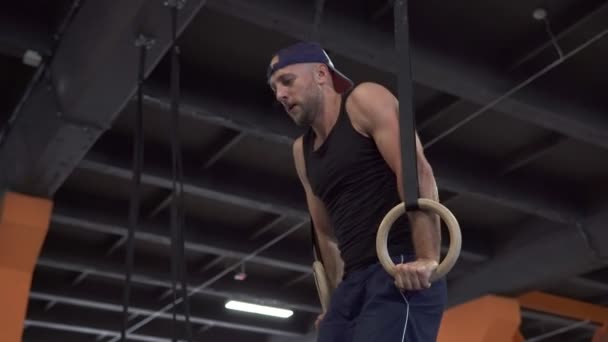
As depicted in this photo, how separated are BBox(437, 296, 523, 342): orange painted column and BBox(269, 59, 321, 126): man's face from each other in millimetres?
5612

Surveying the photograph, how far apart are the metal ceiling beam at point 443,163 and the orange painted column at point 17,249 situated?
0.46 meters

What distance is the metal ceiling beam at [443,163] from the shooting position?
4746 mm

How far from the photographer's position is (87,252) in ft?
23.0

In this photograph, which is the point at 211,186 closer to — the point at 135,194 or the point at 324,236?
the point at 135,194

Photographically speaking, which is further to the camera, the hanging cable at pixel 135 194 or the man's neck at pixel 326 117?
the hanging cable at pixel 135 194

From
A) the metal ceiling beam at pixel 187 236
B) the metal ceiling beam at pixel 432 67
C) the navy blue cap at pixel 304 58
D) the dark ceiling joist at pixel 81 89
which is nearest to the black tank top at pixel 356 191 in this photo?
the navy blue cap at pixel 304 58

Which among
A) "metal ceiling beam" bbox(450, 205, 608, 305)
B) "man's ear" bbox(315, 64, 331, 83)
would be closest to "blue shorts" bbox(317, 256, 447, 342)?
"man's ear" bbox(315, 64, 331, 83)

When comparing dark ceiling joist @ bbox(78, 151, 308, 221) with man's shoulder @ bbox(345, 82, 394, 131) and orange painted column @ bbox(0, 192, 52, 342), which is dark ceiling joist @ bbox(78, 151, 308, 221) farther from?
man's shoulder @ bbox(345, 82, 394, 131)

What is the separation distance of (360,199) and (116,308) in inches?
266

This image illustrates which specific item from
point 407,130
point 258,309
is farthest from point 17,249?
point 407,130

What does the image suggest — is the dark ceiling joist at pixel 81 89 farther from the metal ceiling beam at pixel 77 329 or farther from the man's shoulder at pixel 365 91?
the metal ceiling beam at pixel 77 329

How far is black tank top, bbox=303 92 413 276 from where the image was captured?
1.62m

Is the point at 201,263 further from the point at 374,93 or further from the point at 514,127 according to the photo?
the point at 374,93

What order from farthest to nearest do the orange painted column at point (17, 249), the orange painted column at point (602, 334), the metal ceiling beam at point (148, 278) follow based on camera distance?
the orange painted column at point (602, 334)
the metal ceiling beam at point (148, 278)
the orange painted column at point (17, 249)
